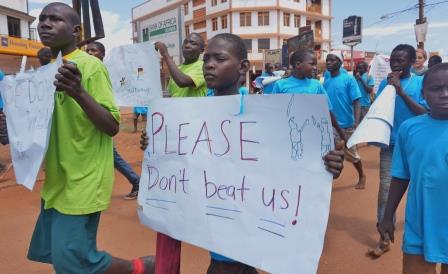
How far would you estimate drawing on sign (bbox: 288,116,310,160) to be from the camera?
1.71 metres

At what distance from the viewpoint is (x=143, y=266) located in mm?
2779

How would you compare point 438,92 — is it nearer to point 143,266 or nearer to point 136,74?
point 143,266

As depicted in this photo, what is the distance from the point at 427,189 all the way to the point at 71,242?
1820 mm

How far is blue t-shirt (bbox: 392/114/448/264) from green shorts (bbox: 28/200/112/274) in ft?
5.46

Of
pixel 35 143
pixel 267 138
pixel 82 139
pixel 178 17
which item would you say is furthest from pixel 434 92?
pixel 178 17

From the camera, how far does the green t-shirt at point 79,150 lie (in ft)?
7.45

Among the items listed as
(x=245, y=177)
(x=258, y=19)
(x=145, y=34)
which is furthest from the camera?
(x=258, y=19)

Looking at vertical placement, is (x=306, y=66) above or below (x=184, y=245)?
above

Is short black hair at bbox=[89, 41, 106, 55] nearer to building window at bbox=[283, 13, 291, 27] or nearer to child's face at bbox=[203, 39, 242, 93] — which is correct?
child's face at bbox=[203, 39, 242, 93]

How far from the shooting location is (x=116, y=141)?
11.2m

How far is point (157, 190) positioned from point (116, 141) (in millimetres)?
9338

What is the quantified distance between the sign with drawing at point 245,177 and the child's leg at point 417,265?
0.80 m

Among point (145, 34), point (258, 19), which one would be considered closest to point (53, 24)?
point (145, 34)

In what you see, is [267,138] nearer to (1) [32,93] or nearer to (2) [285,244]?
(2) [285,244]
